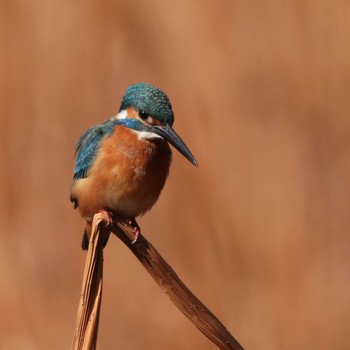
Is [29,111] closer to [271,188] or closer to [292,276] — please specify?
[271,188]

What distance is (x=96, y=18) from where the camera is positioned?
2984 millimetres

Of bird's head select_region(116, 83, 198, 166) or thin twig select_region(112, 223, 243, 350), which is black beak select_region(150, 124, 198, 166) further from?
thin twig select_region(112, 223, 243, 350)

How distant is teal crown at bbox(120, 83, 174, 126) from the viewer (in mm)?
2045

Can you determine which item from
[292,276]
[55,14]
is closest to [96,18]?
[55,14]

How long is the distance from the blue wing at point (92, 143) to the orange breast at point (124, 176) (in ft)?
0.08

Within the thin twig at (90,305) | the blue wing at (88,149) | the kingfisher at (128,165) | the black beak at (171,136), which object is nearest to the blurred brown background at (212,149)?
the blue wing at (88,149)

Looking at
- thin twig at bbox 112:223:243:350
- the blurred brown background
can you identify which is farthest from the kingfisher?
thin twig at bbox 112:223:243:350

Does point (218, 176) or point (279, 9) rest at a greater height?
point (279, 9)

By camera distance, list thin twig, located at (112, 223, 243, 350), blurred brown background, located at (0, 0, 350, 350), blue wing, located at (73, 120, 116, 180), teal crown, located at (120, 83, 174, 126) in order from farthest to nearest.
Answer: blurred brown background, located at (0, 0, 350, 350) < blue wing, located at (73, 120, 116, 180) < teal crown, located at (120, 83, 174, 126) < thin twig, located at (112, 223, 243, 350)

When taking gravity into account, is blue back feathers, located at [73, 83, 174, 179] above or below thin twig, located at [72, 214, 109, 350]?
above

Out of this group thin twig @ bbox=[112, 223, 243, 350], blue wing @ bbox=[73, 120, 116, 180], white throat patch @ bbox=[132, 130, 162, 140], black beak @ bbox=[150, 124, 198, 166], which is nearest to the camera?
thin twig @ bbox=[112, 223, 243, 350]

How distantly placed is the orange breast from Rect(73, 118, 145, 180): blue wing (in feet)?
0.08

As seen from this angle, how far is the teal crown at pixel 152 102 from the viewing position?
2045mm

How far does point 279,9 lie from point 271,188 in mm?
678
